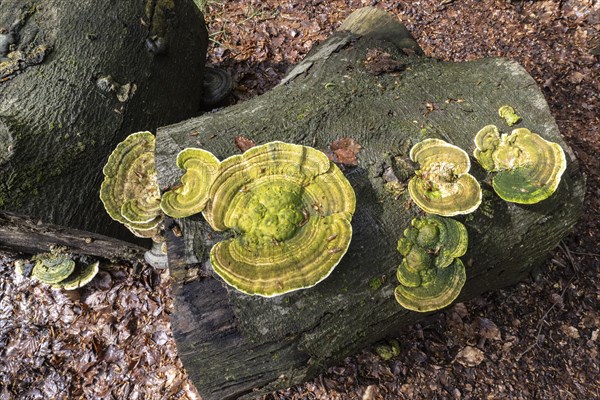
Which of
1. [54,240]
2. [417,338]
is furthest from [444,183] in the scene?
[54,240]

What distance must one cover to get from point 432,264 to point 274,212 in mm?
1065

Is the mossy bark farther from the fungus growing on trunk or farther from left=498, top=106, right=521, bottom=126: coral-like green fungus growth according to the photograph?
left=498, top=106, right=521, bottom=126: coral-like green fungus growth

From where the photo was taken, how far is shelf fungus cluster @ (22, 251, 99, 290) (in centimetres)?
402

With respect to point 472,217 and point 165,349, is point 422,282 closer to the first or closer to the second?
point 472,217

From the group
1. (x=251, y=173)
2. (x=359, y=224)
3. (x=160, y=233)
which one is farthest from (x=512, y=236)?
(x=160, y=233)

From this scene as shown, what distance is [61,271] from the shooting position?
405 cm

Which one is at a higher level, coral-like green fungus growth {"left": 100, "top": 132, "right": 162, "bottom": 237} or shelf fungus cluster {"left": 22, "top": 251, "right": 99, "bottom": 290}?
coral-like green fungus growth {"left": 100, "top": 132, "right": 162, "bottom": 237}

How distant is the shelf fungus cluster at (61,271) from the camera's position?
402 cm

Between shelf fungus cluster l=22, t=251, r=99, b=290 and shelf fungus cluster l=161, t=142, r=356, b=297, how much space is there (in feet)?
8.43

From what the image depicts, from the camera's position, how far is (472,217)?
8.70 feet

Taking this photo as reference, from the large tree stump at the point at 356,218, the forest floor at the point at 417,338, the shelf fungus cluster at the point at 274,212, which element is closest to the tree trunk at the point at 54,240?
the forest floor at the point at 417,338

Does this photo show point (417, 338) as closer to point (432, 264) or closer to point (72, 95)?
point (432, 264)

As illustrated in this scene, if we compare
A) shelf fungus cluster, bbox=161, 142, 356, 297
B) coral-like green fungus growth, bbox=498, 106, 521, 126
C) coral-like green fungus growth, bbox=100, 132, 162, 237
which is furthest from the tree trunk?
coral-like green fungus growth, bbox=498, 106, 521, 126

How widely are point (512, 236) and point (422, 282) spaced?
0.91m
